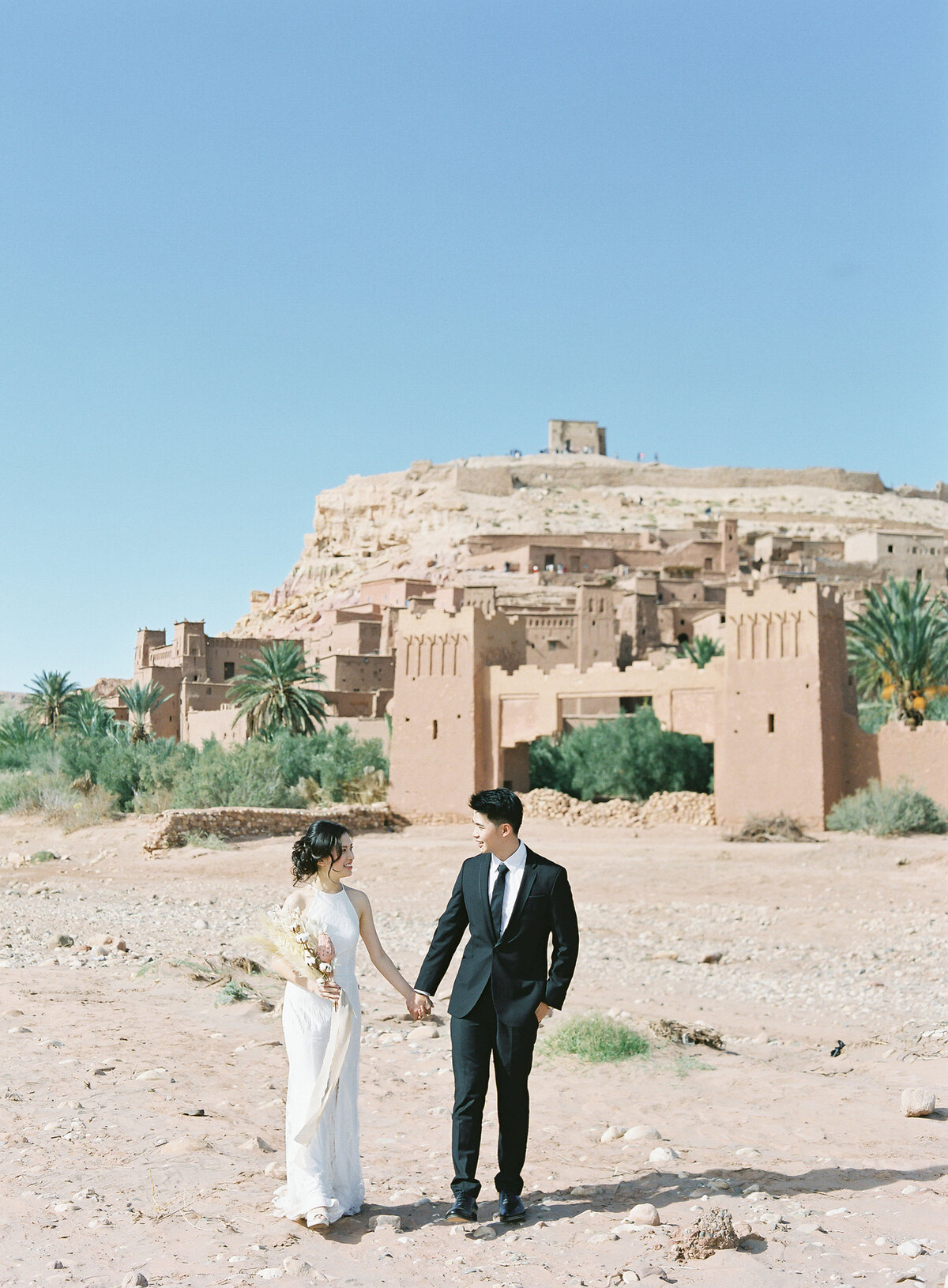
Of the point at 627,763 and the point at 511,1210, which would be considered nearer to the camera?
the point at 511,1210

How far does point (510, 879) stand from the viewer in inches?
197

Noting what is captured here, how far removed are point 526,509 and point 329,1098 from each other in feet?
243

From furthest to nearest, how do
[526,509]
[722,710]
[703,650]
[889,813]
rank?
[526,509], [703,650], [722,710], [889,813]

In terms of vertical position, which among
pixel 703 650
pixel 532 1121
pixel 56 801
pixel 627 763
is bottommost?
pixel 532 1121

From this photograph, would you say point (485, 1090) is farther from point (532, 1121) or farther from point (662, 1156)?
point (532, 1121)

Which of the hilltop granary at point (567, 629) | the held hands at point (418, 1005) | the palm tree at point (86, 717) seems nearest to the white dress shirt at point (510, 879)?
the held hands at point (418, 1005)

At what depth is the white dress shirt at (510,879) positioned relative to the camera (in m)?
4.97

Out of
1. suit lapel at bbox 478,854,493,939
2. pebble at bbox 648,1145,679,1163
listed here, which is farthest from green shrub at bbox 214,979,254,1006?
suit lapel at bbox 478,854,493,939

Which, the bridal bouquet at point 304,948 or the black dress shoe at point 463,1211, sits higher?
the bridal bouquet at point 304,948

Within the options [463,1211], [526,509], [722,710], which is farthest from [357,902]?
[526,509]

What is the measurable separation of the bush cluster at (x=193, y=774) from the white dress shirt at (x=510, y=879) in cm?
2250

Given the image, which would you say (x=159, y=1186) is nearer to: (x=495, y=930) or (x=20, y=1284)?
(x=20, y=1284)

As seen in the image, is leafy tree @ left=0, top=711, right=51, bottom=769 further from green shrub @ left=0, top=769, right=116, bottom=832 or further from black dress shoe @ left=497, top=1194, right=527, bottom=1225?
black dress shoe @ left=497, top=1194, right=527, bottom=1225

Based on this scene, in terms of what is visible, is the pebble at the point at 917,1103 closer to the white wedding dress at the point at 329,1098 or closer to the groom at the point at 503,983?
the groom at the point at 503,983
